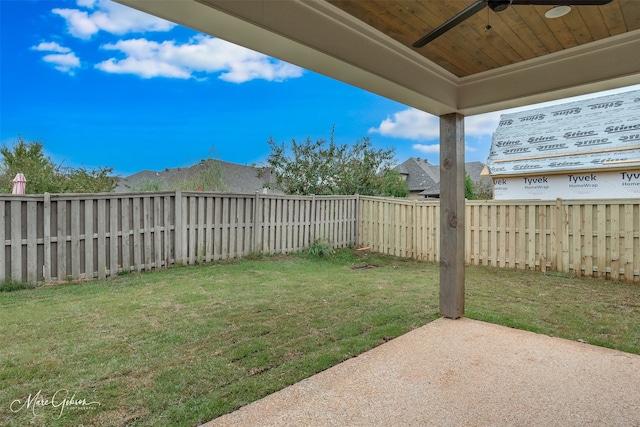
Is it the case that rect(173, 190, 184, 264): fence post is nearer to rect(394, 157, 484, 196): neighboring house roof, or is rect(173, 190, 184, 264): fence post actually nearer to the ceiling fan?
the ceiling fan

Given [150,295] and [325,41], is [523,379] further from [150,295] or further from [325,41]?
[150,295]

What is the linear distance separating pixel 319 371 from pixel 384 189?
8605 mm

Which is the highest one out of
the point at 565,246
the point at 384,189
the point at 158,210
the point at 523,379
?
the point at 384,189

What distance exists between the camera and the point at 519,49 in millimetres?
2502

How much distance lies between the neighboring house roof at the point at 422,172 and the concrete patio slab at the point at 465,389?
60.0ft

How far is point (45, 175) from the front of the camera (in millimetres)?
6035

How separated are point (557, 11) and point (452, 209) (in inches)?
66.0

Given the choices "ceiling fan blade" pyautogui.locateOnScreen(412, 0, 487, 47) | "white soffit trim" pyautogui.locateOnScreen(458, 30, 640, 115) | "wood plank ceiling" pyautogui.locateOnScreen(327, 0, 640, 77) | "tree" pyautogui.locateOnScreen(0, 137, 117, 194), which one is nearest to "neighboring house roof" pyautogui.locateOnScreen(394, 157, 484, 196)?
"tree" pyautogui.locateOnScreen(0, 137, 117, 194)

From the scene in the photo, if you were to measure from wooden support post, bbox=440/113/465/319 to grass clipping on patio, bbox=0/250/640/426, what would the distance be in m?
0.35

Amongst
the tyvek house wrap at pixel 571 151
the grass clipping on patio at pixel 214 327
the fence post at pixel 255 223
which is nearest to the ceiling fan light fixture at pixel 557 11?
the grass clipping on patio at pixel 214 327

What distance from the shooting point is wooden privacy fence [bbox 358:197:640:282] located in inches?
192

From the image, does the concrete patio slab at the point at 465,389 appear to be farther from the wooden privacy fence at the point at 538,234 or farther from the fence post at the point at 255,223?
the fence post at the point at 255,223

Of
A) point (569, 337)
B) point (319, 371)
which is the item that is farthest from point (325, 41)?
point (569, 337)

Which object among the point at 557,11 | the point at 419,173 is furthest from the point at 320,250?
the point at 419,173
